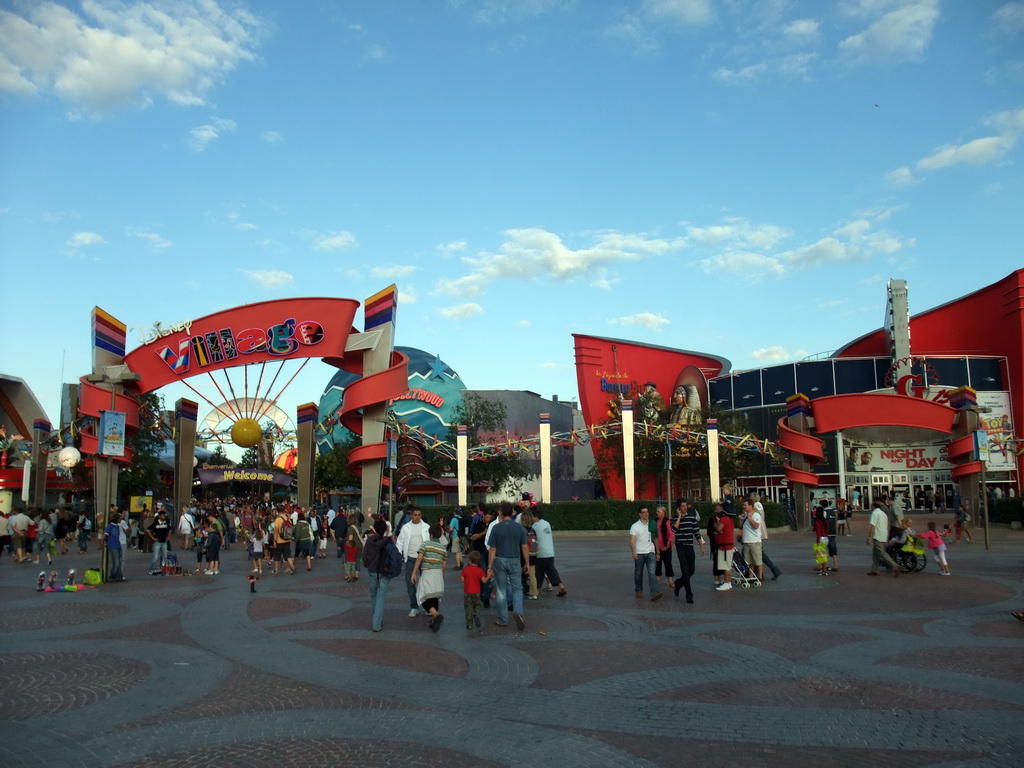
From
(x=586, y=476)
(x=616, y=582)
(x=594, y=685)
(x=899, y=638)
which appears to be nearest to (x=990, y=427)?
(x=586, y=476)

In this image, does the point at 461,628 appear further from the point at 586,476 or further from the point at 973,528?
the point at 586,476

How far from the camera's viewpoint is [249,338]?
112 ft

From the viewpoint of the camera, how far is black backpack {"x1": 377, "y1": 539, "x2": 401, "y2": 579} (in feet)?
37.9

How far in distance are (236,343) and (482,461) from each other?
1014 inches

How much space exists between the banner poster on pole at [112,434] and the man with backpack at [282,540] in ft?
12.8

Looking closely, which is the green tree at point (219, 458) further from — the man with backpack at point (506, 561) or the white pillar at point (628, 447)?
the man with backpack at point (506, 561)

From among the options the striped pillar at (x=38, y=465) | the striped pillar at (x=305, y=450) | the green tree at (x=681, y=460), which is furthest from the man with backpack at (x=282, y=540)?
the striped pillar at (x=38, y=465)

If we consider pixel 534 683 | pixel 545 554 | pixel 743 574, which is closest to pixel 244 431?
pixel 545 554

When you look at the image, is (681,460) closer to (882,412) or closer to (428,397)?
(882,412)

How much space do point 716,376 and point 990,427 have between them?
60.3ft

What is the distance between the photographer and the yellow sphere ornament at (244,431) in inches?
1486

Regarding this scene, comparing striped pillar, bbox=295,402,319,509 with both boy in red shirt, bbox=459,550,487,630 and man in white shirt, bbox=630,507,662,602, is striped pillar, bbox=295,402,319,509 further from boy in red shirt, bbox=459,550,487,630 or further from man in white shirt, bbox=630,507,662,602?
boy in red shirt, bbox=459,550,487,630

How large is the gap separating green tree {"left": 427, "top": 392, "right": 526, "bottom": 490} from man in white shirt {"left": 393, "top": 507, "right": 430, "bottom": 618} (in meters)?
39.9

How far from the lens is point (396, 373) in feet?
109
